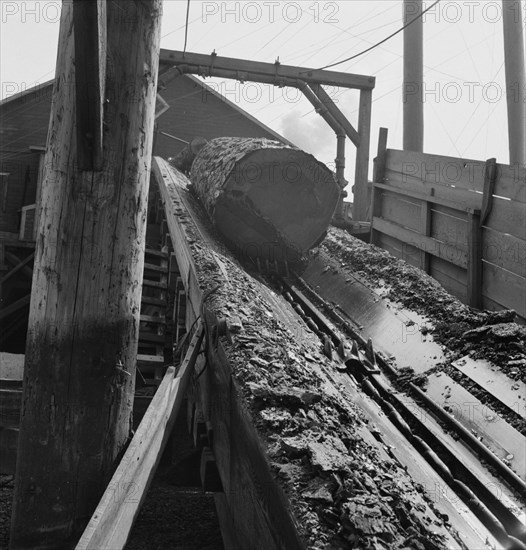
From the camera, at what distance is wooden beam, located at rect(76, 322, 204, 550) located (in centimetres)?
217

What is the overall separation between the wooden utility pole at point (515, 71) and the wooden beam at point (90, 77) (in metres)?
13.5

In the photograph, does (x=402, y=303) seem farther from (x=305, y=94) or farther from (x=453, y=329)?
(x=305, y=94)

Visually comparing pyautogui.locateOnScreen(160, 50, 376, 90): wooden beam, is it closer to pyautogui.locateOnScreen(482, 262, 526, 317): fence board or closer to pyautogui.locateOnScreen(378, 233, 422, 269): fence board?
pyautogui.locateOnScreen(378, 233, 422, 269): fence board

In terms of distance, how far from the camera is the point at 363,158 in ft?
36.3

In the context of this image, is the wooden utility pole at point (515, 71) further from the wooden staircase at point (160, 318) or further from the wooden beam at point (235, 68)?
the wooden staircase at point (160, 318)

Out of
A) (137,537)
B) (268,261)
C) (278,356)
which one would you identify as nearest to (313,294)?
(268,261)

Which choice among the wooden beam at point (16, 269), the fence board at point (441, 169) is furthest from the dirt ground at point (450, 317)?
the wooden beam at point (16, 269)

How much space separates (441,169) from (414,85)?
25.9ft

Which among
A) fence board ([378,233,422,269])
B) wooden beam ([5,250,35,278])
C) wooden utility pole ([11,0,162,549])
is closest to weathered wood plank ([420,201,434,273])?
fence board ([378,233,422,269])

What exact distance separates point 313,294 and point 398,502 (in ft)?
12.6

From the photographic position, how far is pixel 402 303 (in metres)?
5.15

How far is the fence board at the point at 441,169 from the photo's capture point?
548cm

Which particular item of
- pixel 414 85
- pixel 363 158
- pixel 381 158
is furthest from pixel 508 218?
pixel 414 85

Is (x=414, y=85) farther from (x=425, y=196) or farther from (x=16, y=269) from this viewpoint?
(x=16, y=269)
